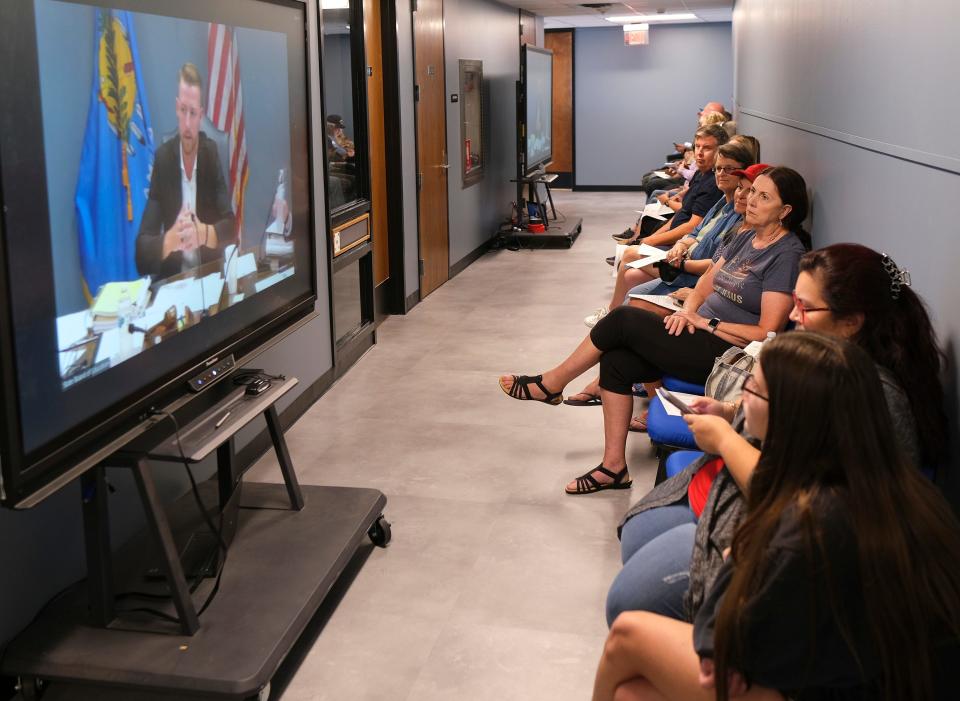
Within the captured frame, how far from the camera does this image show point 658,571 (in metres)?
2.09

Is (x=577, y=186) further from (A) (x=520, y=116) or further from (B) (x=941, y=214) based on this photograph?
(B) (x=941, y=214)

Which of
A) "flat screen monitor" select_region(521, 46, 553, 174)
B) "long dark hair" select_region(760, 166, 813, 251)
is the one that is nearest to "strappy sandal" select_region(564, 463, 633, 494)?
"long dark hair" select_region(760, 166, 813, 251)

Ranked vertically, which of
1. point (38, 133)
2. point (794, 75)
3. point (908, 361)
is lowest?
point (908, 361)

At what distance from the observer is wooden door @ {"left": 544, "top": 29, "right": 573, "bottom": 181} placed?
14.2 m

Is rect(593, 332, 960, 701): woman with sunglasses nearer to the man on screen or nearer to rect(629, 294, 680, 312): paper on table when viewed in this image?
the man on screen

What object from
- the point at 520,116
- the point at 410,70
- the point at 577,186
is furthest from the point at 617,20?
the point at 410,70

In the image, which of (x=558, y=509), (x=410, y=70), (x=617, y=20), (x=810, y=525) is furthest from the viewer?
(x=617, y=20)

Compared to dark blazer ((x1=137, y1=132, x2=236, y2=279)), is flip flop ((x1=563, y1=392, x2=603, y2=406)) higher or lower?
lower

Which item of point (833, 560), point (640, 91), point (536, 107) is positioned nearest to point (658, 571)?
point (833, 560)

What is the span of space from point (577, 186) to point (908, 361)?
1267cm

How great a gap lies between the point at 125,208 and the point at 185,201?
286 mm

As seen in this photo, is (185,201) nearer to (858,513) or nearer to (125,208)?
(125,208)

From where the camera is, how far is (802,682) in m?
1.57

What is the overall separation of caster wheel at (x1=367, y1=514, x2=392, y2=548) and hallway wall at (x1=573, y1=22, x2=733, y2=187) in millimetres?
11651
